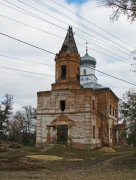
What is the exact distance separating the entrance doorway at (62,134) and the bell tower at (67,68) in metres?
5.11

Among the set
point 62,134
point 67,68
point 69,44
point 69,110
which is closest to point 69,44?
point 69,44

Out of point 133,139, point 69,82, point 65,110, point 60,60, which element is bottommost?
point 133,139

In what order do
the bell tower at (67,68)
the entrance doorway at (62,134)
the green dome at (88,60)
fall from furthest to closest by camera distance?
the green dome at (88,60) < the bell tower at (67,68) < the entrance doorway at (62,134)

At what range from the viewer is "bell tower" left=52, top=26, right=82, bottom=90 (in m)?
43.7

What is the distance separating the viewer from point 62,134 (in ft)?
142

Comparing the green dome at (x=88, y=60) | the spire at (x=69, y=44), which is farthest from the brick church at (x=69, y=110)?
the green dome at (x=88, y=60)

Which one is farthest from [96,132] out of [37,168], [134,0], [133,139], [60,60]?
[134,0]

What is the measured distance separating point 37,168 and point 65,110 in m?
23.6

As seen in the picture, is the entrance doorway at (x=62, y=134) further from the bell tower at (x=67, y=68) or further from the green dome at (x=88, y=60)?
the green dome at (x=88, y=60)

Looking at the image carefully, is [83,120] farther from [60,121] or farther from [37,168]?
[37,168]

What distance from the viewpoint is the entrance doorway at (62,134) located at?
42772 mm

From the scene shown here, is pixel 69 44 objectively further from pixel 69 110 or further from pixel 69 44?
pixel 69 110

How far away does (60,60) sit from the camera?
1748 inches

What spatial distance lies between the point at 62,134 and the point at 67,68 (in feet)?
27.8
